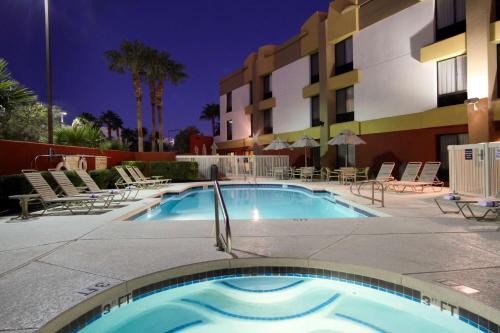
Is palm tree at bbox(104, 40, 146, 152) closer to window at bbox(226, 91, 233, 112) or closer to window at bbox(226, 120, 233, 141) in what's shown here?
window at bbox(226, 91, 233, 112)

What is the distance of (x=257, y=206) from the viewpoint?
11156mm

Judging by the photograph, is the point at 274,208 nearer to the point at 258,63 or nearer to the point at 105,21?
the point at 258,63

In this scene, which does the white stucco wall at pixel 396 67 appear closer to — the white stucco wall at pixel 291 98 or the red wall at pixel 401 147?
the red wall at pixel 401 147

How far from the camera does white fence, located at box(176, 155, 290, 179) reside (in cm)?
2002

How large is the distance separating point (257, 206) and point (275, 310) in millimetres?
7556

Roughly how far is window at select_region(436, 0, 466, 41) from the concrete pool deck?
1113 cm

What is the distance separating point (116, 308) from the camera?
3236mm

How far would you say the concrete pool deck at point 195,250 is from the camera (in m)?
3.13

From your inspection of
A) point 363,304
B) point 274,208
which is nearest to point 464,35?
point 274,208

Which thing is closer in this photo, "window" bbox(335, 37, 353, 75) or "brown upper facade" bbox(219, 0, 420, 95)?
"brown upper facade" bbox(219, 0, 420, 95)

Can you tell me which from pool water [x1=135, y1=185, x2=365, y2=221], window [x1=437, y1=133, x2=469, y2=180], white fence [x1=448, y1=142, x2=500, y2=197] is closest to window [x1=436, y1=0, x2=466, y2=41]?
window [x1=437, y1=133, x2=469, y2=180]

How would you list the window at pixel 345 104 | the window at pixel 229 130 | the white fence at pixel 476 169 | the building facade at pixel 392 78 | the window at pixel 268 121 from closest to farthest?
the white fence at pixel 476 169, the building facade at pixel 392 78, the window at pixel 345 104, the window at pixel 268 121, the window at pixel 229 130

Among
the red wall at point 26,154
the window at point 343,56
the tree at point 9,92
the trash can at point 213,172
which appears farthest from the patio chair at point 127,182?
the window at point 343,56

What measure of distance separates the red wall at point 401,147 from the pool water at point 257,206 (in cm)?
537
